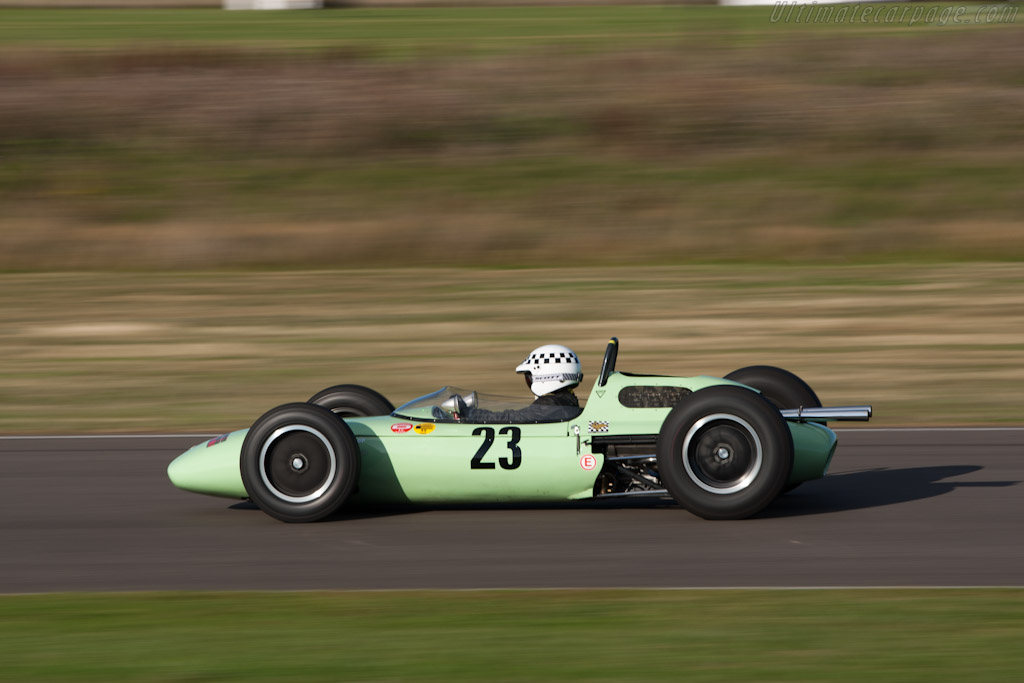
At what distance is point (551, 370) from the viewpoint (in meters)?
8.12

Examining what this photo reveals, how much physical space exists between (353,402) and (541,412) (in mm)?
1401

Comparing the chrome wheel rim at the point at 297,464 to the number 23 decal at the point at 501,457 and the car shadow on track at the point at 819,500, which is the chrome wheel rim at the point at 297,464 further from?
the number 23 decal at the point at 501,457

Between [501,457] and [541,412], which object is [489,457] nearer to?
[501,457]

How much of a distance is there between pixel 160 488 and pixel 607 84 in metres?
20.1

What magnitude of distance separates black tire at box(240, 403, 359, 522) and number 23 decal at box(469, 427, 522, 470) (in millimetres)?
700

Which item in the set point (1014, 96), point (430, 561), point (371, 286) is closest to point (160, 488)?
point (430, 561)

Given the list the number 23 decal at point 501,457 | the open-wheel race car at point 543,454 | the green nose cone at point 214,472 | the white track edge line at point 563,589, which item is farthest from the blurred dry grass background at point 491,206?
the white track edge line at point 563,589

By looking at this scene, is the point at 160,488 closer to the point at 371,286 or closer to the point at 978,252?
the point at 371,286

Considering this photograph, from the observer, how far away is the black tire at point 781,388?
332 inches

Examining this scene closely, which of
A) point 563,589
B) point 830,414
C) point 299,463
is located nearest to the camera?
point 563,589

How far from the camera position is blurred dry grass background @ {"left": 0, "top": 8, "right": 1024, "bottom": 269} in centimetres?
2131

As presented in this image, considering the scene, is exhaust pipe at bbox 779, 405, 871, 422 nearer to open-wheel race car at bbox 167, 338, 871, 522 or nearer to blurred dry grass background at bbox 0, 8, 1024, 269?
open-wheel race car at bbox 167, 338, 871, 522

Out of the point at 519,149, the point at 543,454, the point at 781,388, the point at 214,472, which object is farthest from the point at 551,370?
the point at 519,149

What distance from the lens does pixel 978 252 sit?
66.9 ft
